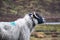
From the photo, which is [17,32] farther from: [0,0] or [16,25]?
[0,0]

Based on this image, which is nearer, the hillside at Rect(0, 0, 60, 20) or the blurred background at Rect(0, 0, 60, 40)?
the blurred background at Rect(0, 0, 60, 40)

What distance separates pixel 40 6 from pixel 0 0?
113 inches

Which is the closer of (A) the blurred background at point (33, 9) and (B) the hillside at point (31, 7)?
(A) the blurred background at point (33, 9)

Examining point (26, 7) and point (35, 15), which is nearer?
point (35, 15)

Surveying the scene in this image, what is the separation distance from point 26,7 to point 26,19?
31.6 feet

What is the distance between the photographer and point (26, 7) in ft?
61.6

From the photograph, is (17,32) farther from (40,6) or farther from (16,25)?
(40,6)

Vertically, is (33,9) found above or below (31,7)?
below

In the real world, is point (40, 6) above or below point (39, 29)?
above

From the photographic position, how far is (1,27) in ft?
28.6

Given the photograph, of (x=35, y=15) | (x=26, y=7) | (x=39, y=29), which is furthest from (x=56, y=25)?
(x=35, y=15)

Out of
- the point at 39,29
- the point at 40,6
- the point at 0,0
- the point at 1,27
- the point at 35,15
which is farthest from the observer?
the point at 40,6

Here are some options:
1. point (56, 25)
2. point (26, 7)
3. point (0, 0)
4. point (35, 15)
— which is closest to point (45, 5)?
point (26, 7)

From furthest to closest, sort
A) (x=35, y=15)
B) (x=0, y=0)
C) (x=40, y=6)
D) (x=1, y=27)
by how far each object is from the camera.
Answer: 1. (x=40, y=6)
2. (x=0, y=0)
3. (x=35, y=15)
4. (x=1, y=27)
